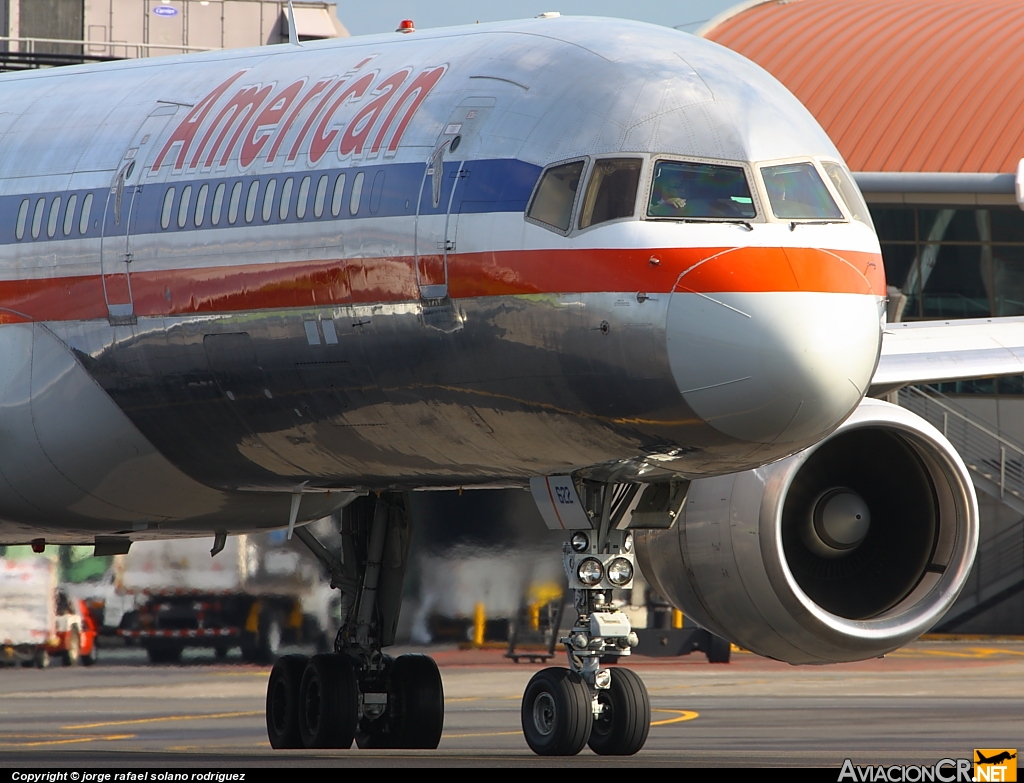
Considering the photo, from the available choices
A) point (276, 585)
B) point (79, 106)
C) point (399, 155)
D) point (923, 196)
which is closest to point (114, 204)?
point (79, 106)

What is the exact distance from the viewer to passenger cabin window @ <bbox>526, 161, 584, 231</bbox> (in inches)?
428

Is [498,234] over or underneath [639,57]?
underneath

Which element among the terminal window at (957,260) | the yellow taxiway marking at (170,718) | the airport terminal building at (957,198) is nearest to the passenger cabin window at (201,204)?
the yellow taxiway marking at (170,718)

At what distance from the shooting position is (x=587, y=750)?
47.9 feet

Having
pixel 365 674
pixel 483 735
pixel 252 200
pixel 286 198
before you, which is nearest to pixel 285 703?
pixel 365 674

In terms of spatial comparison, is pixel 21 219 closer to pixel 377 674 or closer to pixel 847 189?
pixel 377 674

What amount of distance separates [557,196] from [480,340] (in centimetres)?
97

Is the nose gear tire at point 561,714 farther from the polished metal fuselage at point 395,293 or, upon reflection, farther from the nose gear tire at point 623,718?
the polished metal fuselage at point 395,293

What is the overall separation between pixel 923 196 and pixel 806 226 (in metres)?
30.3

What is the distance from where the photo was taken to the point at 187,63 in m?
14.6

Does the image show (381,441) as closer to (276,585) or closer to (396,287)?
(396,287)

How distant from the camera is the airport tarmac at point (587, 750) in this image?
13242 mm

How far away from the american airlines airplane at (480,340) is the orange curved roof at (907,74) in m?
25.2

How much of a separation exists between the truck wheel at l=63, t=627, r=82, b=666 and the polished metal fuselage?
9029mm
